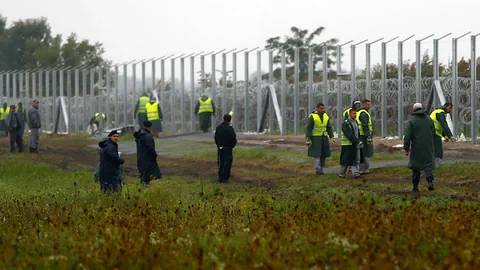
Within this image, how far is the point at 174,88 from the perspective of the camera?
47500 mm

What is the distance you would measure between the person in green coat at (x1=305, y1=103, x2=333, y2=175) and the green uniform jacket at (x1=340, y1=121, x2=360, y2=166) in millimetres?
1172

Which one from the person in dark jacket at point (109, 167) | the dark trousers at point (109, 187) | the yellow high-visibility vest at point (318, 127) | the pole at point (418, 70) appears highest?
the pole at point (418, 70)

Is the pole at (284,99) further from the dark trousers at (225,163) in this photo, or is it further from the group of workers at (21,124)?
the dark trousers at (225,163)

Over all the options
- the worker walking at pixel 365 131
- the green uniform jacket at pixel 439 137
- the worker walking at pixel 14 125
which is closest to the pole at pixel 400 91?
the worker walking at pixel 365 131

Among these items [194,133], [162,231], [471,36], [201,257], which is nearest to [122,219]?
[162,231]

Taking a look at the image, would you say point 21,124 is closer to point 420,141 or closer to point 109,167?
point 109,167

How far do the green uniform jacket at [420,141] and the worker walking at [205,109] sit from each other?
2180cm

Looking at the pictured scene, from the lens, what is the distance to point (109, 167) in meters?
17.6

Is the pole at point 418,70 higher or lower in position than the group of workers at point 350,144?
higher

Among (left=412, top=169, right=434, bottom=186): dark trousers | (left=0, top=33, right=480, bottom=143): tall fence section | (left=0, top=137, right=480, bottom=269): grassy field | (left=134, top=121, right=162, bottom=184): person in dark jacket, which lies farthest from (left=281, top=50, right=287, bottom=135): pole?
(left=412, top=169, right=434, bottom=186): dark trousers

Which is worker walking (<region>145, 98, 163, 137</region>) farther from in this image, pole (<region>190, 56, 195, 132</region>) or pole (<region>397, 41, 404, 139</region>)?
pole (<region>397, 41, 404, 139</region>)

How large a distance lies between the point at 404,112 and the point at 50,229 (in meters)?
23.3

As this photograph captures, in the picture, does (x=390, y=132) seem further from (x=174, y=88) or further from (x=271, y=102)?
(x=174, y=88)

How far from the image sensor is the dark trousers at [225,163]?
71.5 feet
